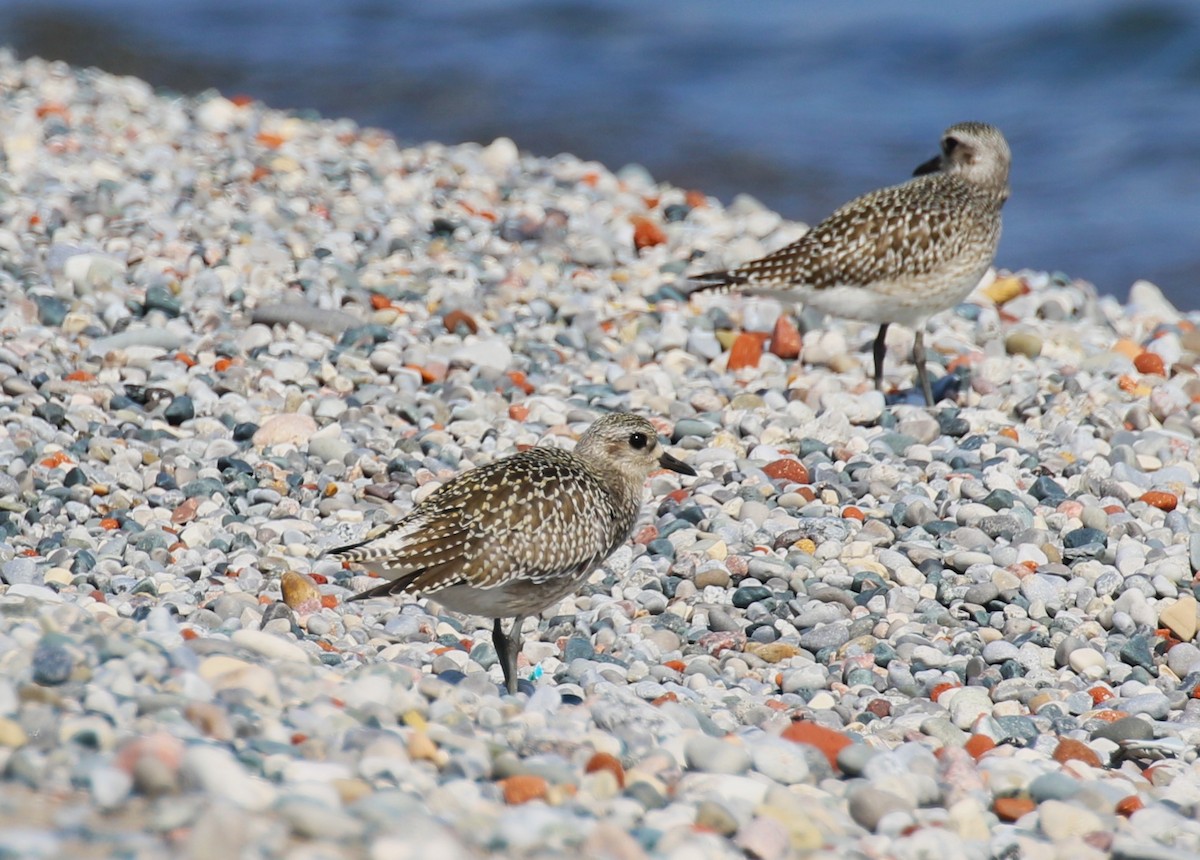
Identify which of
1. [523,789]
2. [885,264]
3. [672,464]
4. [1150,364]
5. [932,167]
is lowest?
[523,789]

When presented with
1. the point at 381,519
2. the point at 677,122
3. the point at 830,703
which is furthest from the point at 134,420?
the point at 677,122

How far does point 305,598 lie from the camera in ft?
21.1

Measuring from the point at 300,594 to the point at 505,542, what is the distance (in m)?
1.13

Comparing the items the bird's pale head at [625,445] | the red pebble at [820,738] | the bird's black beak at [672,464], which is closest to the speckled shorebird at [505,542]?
the bird's pale head at [625,445]

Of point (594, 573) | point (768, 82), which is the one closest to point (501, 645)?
point (594, 573)

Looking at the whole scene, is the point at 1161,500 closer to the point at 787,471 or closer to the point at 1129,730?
the point at 787,471

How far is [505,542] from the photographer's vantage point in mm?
5789

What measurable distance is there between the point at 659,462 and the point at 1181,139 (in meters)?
12.9

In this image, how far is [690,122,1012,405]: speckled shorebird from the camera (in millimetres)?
9016

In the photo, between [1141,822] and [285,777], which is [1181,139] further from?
[285,777]

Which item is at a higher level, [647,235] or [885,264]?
[647,235]

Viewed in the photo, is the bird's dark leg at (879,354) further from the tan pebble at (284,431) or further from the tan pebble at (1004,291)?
the tan pebble at (284,431)

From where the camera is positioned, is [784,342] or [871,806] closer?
[871,806]

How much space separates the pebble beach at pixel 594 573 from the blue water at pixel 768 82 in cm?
427
